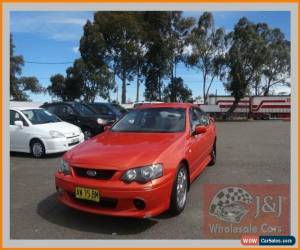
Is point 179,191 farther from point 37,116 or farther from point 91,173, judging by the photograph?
point 37,116

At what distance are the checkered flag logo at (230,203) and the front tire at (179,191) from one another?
0.48 meters

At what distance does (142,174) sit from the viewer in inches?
176

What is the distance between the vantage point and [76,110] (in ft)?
45.5

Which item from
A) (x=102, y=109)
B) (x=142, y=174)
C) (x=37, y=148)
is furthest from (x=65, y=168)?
(x=102, y=109)

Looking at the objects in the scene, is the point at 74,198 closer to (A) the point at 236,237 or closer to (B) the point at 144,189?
(B) the point at 144,189

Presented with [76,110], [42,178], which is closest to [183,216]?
[42,178]

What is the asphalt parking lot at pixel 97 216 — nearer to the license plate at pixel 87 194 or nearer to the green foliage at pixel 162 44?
the license plate at pixel 87 194

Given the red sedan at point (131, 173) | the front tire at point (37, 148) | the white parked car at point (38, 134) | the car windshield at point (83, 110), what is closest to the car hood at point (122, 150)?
the red sedan at point (131, 173)

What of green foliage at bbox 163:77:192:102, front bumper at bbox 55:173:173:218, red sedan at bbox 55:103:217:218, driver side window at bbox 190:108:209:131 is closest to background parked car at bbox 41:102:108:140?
driver side window at bbox 190:108:209:131

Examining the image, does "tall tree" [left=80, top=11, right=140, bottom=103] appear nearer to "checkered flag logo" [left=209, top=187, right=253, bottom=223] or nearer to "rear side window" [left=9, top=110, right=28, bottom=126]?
"rear side window" [left=9, top=110, right=28, bottom=126]

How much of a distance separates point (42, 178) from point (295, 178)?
16.9ft

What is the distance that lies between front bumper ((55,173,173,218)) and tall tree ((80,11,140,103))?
101 ft

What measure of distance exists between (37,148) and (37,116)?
50.5 inches

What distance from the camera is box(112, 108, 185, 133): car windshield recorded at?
6.12m
